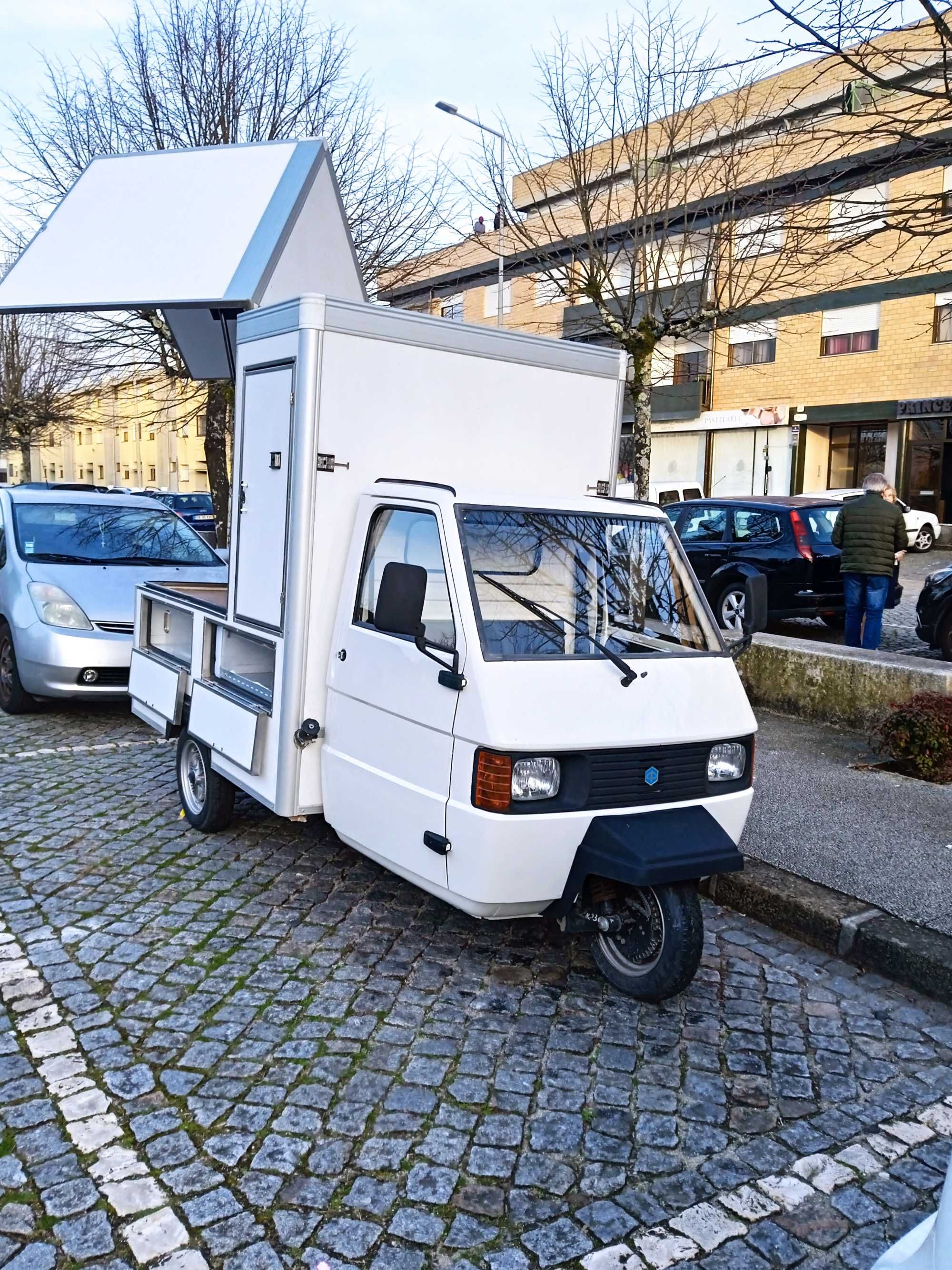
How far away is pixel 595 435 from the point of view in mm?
5414

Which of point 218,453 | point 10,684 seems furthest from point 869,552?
point 218,453

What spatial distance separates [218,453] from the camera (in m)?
15.9

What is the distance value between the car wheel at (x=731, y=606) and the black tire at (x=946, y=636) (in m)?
2.30

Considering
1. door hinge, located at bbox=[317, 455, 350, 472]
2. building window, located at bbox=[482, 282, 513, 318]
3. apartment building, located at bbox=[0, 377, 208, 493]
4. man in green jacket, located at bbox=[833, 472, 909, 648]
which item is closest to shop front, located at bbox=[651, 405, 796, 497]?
building window, located at bbox=[482, 282, 513, 318]

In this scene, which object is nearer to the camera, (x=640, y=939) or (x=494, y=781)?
(x=494, y=781)

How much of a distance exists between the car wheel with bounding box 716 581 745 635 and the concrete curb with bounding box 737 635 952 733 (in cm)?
350

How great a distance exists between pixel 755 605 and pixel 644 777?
3.71ft

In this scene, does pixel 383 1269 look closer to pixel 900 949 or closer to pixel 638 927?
pixel 638 927

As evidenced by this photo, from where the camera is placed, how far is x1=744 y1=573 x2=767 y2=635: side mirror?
469 centimetres

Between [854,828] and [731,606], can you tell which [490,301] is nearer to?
[731,606]

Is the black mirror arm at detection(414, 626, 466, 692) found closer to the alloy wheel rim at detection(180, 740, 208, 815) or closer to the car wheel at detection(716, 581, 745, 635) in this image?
the alloy wheel rim at detection(180, 740, 208, 815)

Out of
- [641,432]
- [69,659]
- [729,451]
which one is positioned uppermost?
[729,451]

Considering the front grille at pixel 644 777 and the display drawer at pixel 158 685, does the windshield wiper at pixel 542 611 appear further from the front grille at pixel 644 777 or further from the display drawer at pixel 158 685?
the display drawer at pixel 158 685

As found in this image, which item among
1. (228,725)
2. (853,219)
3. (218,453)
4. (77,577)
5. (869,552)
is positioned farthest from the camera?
(218,453)
